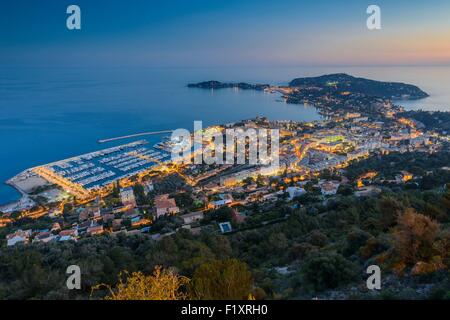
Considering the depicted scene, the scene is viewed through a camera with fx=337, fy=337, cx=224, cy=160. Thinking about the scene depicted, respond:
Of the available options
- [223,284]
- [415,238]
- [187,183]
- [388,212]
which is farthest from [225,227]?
[187,183]

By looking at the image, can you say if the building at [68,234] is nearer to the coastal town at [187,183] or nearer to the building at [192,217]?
the coastal town at [187,183]

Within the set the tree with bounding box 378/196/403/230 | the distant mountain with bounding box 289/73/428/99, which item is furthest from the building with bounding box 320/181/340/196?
the distant mountain with bounding box 289/73/428/99

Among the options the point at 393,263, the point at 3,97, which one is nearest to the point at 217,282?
the point at 393,263

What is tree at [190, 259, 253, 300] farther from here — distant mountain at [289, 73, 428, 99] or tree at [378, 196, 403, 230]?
distant mountain at [289, 73, 428, 99]

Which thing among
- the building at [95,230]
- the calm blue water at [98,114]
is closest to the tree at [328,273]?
the building at [95,230]
